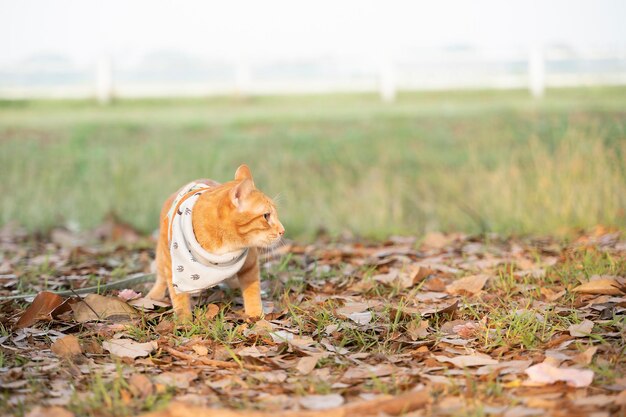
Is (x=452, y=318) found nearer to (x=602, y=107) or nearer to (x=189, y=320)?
(x=189, y=320)

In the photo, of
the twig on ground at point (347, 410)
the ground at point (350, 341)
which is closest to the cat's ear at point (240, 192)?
the ground at point (350, 341)

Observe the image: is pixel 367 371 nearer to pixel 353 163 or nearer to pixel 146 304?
pixel 146 304

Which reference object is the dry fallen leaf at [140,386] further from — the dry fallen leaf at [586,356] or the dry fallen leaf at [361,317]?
the dry fallen leaf at [586,356]

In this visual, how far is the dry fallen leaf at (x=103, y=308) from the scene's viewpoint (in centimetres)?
331

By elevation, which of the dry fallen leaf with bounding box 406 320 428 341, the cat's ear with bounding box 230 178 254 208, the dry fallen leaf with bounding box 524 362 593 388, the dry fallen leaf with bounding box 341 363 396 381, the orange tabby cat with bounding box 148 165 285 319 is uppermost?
the cat's ear with bounding box 230 178 254 208

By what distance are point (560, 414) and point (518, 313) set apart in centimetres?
101

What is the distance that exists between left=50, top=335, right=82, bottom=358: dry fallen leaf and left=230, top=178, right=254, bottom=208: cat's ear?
2.53 feet

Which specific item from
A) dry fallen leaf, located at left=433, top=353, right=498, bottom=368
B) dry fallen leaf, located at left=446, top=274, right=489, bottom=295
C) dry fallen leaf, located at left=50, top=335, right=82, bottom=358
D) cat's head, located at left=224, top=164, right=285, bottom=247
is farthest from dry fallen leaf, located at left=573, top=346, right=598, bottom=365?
dry fallen leaf, located at left=50, top=335, right=82, bottom=358

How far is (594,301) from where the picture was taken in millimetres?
3404

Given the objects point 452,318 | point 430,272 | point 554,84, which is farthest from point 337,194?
point 554,84

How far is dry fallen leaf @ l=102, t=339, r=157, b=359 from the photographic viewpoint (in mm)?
2885

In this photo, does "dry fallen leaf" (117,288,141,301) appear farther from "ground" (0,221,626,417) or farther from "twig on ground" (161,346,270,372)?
"twig on ground" (161,346,270,372)

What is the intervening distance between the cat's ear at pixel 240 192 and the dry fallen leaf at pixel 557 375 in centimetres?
124

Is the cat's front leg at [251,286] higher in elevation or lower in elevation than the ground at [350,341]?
higher
